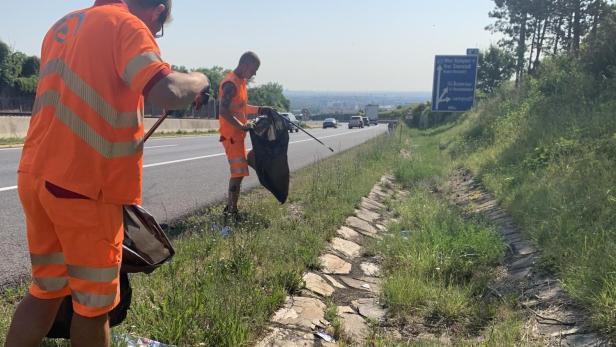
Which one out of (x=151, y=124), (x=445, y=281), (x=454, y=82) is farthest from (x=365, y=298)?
(x=151, y=124)

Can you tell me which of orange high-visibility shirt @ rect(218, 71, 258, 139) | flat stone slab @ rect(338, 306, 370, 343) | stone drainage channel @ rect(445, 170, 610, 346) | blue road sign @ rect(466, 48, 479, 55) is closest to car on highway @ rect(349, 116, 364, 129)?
blue road sign @ rect(466, 48, 479, 55)

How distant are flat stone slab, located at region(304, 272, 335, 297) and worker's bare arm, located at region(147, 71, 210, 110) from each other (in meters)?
2.24

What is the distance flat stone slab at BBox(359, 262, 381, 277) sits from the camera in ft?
15.3

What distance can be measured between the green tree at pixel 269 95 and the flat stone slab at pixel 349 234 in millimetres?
76075

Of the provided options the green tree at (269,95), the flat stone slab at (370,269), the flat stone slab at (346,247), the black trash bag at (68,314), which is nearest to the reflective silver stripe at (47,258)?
the black trash bag at (68,314)

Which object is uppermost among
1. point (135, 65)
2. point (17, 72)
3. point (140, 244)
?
point (17, 72)

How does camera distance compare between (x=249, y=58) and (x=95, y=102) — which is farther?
(x=249, y=58)

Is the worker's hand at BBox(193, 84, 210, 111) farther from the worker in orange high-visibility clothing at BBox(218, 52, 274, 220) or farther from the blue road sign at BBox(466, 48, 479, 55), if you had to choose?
the blue road sign at BBox(466, 48, 479, 55)

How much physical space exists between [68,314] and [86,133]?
3.32 feet

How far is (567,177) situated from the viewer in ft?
19.3

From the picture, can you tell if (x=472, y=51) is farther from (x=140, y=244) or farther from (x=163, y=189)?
(x=140, y=244)

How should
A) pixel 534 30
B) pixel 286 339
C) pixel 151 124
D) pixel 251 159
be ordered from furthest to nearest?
pixel 534 30 < pixel 151 124 < pixel 251 159 < pixel 286 339

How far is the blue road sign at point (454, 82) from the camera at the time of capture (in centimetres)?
1664

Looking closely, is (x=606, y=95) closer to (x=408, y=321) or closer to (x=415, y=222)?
(x=415, y=222)
